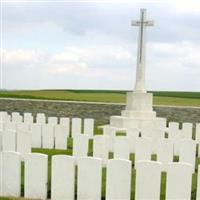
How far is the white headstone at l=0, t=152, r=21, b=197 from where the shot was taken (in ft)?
19.1

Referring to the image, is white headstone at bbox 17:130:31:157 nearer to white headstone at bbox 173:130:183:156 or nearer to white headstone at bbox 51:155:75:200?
white headstone at bbox 51:155:75:200

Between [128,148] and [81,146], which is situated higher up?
[128,148]

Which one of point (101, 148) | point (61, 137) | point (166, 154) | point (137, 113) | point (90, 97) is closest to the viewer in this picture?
point (101, 148)

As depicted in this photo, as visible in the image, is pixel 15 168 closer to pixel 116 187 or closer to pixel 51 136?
pixel 116 187

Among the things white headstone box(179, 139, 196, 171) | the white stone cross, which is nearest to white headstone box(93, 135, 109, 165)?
white headstone box(179, 139, 196, 171)

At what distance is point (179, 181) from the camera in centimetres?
517

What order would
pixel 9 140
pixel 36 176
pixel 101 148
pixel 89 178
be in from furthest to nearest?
1. pixel 9 140
2. pixel 101 148
3. pixel 36 176
4. pixel 89 178

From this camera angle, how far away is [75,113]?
684 inches

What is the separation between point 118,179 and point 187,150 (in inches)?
99.4

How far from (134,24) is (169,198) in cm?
973

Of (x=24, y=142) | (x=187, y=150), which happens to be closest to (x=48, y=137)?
(x=24, y=142)

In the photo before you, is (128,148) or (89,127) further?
(89,127)

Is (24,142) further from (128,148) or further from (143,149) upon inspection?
(143,149)

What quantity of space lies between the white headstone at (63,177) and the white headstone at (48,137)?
4388mm
